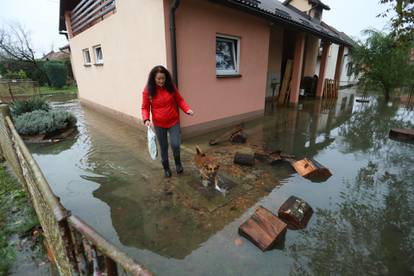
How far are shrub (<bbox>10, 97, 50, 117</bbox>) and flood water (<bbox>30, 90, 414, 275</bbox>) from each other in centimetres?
197

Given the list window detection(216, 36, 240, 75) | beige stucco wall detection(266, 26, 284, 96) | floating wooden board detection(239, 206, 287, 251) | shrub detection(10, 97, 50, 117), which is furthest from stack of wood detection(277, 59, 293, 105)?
shrub detection(10, 97, 50, 117)

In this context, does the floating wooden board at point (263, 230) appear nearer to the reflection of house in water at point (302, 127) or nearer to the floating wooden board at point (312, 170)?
the floating wooden board at point (312, 170)

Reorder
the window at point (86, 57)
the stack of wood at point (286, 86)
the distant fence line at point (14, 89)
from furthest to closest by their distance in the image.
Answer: the distant fence line at point (14, 89) → the stack of wood at point (286, 86) → the window at point (86, 57)

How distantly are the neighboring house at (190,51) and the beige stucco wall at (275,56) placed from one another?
1586 mm

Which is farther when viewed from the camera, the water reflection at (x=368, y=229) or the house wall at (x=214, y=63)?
the house wall at (x=214, y=63)

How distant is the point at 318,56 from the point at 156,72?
14.2m

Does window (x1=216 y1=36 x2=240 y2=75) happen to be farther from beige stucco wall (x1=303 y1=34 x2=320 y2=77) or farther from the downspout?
beige stucco wall (x1=303 y1=34 x2=320 y2=77)

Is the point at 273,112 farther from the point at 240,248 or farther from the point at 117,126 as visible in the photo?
the point at 240,248

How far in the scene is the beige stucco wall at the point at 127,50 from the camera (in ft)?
15.1

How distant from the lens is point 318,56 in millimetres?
13648

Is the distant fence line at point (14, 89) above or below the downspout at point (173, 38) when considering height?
below

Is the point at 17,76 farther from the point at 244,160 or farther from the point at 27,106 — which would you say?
the point at 244,160

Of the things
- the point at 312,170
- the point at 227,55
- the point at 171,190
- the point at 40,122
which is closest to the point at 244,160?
the point at 312,170

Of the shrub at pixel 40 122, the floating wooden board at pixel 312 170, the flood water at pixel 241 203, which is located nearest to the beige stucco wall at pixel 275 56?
the flood water at pixel 241 203
